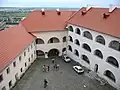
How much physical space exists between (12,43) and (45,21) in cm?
1334

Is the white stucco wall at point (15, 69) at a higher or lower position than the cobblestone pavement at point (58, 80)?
higher

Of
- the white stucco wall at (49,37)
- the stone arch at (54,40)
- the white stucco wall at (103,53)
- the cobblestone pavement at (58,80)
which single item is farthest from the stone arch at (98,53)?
the stone arch at (54,40)

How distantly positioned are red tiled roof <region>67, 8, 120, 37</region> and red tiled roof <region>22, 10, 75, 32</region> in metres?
3.57

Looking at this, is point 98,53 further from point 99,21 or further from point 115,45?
point 99,21

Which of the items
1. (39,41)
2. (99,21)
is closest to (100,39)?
(99,21)

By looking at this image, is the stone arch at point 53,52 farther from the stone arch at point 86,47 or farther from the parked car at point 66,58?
the stone arch at point 86,47

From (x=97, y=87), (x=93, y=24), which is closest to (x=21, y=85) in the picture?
(x=97, y=87)

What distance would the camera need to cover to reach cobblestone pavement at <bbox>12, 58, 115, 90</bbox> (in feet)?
93.0

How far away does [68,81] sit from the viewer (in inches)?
1193

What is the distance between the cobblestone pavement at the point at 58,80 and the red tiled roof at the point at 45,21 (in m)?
8.82

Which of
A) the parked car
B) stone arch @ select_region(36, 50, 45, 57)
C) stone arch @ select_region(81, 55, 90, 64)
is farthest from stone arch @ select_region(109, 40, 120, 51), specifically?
stone arch @ select_region(36, 50, 45, 57)

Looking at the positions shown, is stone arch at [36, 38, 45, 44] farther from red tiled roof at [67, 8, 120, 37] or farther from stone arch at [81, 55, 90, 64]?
stone arch at [81, 55, 90, 64]

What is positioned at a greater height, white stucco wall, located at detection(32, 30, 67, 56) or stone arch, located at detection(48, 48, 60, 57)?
white stucco wall, located at detection(32, 30, 67, 56)

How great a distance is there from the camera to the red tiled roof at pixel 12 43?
2538cm
